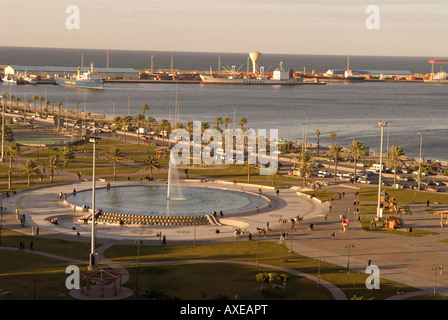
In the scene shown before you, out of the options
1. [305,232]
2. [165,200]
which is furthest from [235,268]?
[165,200]

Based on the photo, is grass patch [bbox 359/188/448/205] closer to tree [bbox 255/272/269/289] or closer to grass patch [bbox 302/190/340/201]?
grass patch [bbox 302/190/340/201]

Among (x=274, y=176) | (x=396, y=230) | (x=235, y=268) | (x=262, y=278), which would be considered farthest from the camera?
(x=274, y=176)

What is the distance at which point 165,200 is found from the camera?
9600cm

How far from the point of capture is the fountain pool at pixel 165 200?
88938mm

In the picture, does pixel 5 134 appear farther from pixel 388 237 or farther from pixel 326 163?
pixel 388 237

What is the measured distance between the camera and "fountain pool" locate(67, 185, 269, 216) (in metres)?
88.9

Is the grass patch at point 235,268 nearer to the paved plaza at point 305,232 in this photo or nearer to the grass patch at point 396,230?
the paved plaza at point 305,232

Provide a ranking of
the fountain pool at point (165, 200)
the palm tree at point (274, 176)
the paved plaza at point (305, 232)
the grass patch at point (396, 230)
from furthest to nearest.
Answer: the palm tree at point (274, 176) → the fountain pool at point (165, 200) → the grass patch at point (396, 230) → the paved plaza at point (305, 232)

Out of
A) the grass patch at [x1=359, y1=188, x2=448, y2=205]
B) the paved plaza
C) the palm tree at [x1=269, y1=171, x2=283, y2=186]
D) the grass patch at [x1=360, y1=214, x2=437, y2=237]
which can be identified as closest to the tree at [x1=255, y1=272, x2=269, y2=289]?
the paved plaza

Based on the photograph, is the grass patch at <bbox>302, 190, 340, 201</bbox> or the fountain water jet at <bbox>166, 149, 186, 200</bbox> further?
the grass patch at <bbox>302, 190, 340, 201</bbox>


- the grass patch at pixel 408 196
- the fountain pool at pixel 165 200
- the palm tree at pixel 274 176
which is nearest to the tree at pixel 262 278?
the fountain pool at pixel 165 200

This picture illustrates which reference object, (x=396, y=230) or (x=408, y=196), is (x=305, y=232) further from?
(x=408, y=196)

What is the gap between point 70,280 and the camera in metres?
57.9
